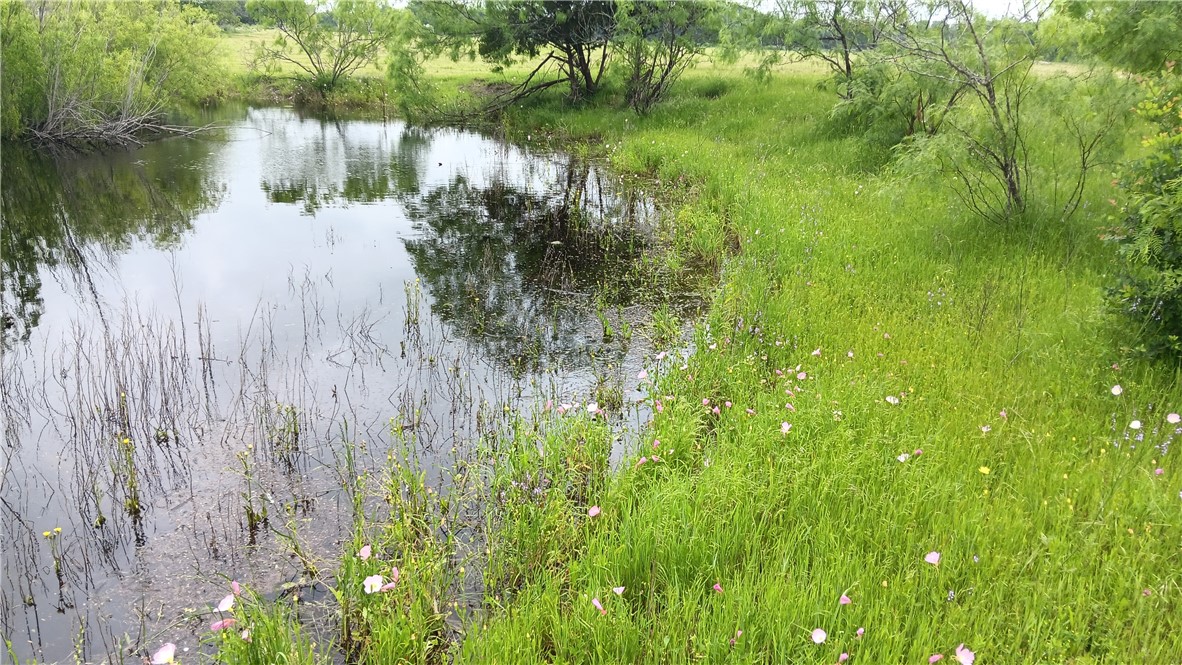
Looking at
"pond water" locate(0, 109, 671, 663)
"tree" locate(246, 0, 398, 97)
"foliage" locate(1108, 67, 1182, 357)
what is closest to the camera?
"pond water" locate(0, 109, 671, 663)

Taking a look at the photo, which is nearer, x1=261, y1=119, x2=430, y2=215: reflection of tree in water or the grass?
the grass

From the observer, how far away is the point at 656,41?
60.7 feet

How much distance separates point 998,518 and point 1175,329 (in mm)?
2285

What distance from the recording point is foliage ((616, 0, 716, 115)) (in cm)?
1791

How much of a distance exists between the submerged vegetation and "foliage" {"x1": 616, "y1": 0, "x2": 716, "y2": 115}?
9.80m

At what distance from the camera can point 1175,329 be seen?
4.38 metres

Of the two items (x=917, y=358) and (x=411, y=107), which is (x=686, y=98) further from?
(x=917, y=358)

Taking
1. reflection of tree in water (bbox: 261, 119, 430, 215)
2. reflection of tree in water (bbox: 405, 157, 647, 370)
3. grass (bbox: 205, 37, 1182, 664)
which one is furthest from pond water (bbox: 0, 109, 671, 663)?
grass (bbox: 205, 37, 1182, 664)

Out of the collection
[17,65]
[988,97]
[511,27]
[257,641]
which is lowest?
[257,641]

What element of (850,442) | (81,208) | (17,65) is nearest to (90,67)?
(17,65)

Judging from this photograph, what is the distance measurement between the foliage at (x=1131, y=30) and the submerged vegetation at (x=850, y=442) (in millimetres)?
32

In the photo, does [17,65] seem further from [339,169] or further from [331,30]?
[331,30]

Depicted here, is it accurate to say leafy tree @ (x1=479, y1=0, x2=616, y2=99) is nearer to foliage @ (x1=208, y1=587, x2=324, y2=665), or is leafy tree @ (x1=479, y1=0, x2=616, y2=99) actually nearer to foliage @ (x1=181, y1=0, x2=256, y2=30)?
foliage @ (x1=181, y1=0, x2=256, y2=30)

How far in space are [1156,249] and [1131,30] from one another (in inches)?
160
